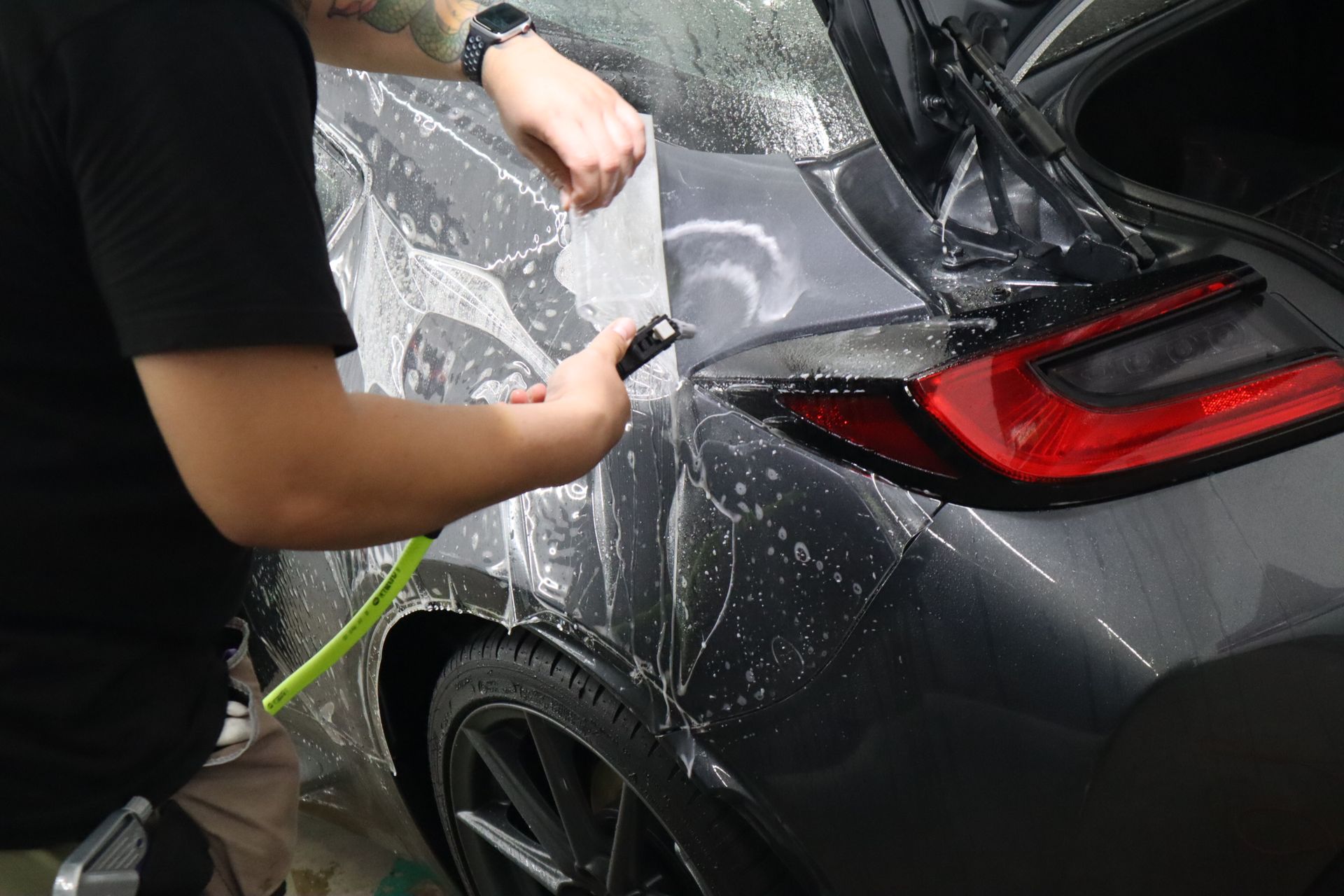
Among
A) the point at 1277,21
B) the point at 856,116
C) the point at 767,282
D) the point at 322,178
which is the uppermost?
the point at 1277,21

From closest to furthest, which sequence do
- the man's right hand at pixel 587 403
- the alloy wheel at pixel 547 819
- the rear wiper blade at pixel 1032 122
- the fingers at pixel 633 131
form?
the man's right hand at pixel 587 403, the fingers at pixel 633 131, the rear wiper blade at pixel 1032 122, the alloy wheel at pixel 547 819

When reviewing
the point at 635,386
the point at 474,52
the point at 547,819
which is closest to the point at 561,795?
the point at 547,819

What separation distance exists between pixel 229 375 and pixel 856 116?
91 centimetres

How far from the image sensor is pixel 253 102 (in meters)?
0.70

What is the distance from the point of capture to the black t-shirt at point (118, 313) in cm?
68

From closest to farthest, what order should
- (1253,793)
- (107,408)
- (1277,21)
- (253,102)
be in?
(253,102) → (107,408) → (1253,793) → (1277,21)

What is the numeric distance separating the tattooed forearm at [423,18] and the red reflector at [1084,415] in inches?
22.4

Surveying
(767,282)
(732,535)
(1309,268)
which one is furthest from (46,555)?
(1309,268)

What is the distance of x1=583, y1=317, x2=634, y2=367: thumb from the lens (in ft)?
3.65

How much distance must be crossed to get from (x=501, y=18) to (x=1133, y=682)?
0.84 metres

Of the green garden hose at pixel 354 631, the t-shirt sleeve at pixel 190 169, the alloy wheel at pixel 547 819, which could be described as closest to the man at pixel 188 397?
the t-shirt sleeve at pixel 190 169

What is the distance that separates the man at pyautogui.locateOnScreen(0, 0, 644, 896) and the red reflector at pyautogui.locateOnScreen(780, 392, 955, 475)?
189mm

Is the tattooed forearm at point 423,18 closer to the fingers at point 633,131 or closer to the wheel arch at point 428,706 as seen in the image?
the fingers at point 633,131

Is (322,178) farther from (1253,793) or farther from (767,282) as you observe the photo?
(1253,793)
